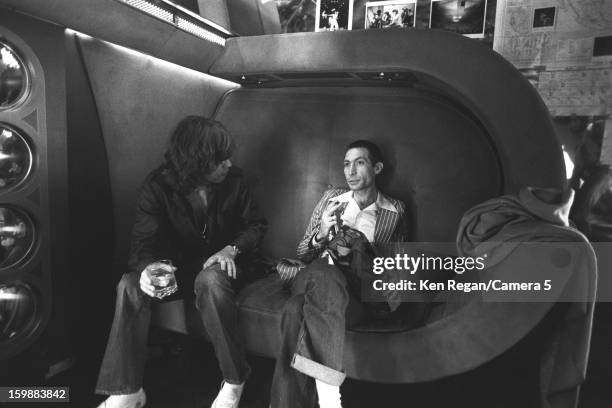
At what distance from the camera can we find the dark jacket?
5.92 feet

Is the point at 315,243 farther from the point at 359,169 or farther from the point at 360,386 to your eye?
the point at 360,386

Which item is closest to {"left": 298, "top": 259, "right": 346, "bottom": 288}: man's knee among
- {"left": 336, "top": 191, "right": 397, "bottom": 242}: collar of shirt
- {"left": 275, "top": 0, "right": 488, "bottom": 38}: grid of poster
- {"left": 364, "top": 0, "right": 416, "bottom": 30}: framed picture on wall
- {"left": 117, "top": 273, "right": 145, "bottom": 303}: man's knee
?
{"left": 336, "top": 191, "right": 397, "bottom": 242}: collar of shirt

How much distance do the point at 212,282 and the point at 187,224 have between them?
356 millimetres

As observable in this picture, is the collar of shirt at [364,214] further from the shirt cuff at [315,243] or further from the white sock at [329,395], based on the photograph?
the white sock at [329,395]

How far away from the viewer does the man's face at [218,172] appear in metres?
1.87

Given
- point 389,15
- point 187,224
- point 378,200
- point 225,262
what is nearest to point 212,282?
point 225,262

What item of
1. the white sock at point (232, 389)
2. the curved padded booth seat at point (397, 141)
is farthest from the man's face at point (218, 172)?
the white sock at point (232, 389)

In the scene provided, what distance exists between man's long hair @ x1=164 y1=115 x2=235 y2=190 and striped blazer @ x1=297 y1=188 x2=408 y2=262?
0.56 meters

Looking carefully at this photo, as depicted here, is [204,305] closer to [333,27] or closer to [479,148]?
[479,148]

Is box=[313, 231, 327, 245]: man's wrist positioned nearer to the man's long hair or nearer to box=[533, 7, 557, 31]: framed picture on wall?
the man's long hair

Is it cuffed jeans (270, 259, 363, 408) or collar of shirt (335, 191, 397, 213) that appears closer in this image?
cuffed jeans (270, 259, 363, 408)

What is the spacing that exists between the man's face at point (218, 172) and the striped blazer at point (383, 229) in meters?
0.51

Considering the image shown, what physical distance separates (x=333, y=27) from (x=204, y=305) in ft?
7.32

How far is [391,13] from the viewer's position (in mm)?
2783
